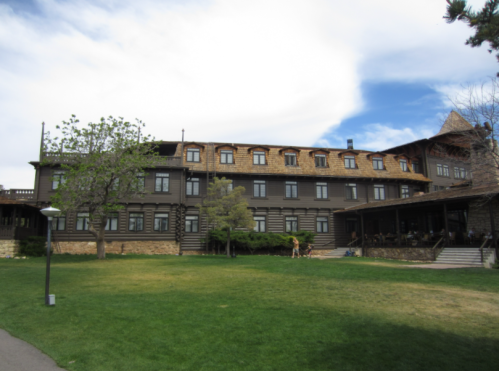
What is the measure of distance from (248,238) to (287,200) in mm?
5853

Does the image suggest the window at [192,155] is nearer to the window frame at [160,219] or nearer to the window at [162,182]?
the window at [162,182]

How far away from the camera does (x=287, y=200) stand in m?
34.8

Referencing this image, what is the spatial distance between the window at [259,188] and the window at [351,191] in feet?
26.2

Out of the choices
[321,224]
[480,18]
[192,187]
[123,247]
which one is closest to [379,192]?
[321,224]

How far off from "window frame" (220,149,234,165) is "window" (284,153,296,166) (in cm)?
509

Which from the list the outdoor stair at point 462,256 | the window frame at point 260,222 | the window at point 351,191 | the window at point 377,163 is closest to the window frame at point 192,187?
the window frame at point 260,222

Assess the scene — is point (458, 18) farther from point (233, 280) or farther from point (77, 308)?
point (233, 280)

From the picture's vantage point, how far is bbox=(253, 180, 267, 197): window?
34.4 meters

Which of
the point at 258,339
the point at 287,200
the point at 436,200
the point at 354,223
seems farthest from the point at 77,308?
the point at 354,223

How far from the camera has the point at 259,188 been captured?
3453 centimetres

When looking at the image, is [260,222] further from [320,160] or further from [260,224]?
[320,160]

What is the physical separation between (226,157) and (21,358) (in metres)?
28.4

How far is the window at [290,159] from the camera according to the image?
35.8 metres

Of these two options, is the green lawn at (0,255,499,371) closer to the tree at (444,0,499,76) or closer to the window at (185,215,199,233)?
the tree at (444,0,499,76)
